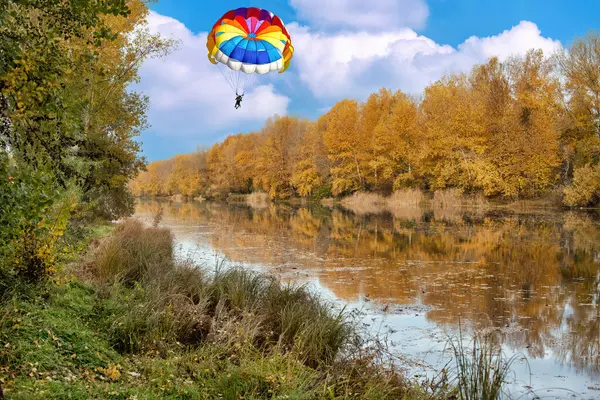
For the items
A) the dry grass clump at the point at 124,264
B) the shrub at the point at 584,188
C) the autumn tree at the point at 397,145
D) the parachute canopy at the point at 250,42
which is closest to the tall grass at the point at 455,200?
the autumn tree at the point at 397,145

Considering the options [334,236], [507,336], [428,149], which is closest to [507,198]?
[428,149]

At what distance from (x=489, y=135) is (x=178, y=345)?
3521 cm

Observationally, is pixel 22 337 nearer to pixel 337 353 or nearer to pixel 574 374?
pixel 337 353

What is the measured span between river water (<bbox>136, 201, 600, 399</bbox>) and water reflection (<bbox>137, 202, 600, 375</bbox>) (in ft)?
A: 0.10

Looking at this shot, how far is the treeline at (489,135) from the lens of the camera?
3272 centimetres

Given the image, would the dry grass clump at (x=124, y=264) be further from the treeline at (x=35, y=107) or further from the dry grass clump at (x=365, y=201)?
the dry grass clump at (x=365, y=201)

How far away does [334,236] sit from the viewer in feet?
67.8

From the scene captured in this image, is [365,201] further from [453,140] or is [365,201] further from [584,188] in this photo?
[584,188]

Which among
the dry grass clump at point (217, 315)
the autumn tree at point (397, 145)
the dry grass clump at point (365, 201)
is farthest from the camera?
the dry grass clump at point (365, 201)

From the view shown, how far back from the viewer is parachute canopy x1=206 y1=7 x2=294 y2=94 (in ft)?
54.0

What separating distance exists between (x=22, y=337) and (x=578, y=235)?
19847 millimetres

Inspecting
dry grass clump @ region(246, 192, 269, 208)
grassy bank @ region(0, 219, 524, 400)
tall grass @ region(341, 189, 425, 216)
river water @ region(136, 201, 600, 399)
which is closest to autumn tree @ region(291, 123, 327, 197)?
tall grass @ region(341, 189, 425, 216)

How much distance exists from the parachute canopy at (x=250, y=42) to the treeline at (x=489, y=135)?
2131 centimetres

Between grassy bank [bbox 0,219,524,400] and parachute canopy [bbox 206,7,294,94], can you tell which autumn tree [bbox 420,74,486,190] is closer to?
parachute canopy [bbox 206,7,294,94]
